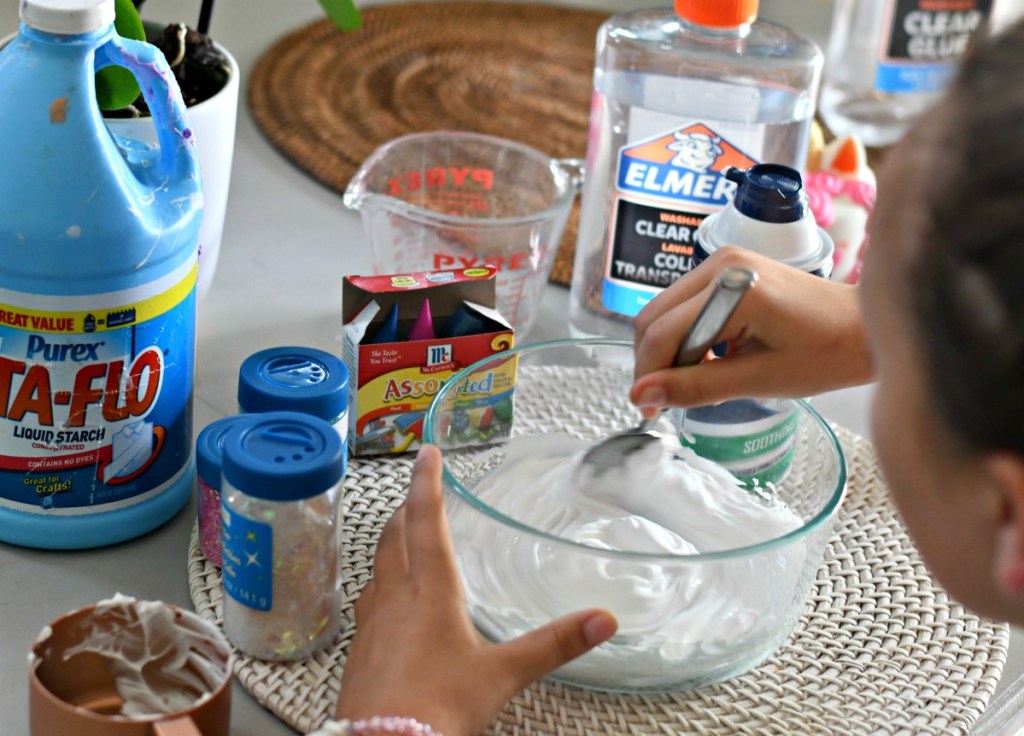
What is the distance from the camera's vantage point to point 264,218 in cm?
109

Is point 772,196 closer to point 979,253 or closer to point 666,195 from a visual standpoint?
point 666,195

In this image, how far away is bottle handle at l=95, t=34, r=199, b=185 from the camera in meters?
0.66

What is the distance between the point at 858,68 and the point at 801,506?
0.74 meters

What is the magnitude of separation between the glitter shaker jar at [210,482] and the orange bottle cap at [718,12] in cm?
45

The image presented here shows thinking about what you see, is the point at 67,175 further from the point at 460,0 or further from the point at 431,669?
the point at 460,0

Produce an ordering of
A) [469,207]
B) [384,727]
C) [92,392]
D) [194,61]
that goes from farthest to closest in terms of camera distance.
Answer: [469,207]
[194,61]
[92,392]
[384,727]

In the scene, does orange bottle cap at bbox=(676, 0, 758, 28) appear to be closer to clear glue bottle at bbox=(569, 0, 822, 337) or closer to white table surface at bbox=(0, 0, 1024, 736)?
clear glue bottle at bbox=(569, 0, 822, 337)

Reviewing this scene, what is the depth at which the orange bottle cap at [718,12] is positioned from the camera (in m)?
0.89

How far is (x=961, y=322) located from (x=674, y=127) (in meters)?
0.52

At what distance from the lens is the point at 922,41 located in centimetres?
127

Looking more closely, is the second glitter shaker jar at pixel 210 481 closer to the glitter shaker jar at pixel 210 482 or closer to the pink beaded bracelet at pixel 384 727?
the glitter shaker jar at pixel 210 482

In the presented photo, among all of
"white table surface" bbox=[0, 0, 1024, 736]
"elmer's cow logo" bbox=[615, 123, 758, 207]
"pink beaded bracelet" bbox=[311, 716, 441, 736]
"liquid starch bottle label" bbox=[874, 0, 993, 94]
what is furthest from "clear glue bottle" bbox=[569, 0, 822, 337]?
"pink beaded bracelet" bbox=[311, 716, 441, 736]

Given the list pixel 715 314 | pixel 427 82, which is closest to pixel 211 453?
pixel 715 314

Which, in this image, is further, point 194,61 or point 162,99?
point 194,61
